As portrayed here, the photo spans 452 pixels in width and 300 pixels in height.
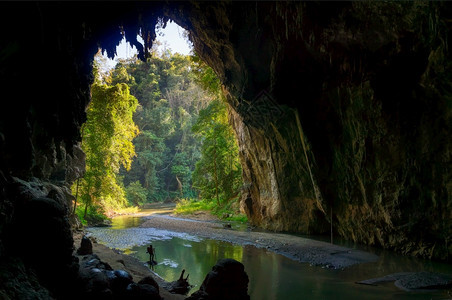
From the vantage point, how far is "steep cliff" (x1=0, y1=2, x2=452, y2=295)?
15.0ft

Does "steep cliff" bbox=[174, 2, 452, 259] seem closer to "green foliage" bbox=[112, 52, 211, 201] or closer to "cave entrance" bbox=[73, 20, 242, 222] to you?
"cave entrance" bbox=[73, 20, 242, 222]

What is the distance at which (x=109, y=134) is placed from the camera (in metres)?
18.8

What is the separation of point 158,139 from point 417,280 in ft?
132

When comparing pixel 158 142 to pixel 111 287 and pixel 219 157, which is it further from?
pixel 111 287

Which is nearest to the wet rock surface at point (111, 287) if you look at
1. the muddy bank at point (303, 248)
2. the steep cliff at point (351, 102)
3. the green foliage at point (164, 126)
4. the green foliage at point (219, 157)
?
the muddy bank at point (303, 248)

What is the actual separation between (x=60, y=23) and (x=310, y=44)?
7.97m

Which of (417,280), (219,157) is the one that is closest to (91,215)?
(219,157)

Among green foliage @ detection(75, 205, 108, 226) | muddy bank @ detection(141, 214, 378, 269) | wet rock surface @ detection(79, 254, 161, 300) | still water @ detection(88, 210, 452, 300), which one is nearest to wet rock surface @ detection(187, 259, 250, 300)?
still water @ detection(88, 210, 452, 300)

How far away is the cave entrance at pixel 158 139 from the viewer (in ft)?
61.9

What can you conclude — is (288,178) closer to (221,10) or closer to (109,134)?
(221,10)

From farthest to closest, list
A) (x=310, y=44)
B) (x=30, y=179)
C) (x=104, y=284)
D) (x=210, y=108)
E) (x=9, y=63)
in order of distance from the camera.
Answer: (x=210, y=108)
(x=310, y=44)
(x=30, y=179)
(x=104, y=284)
(x=9, y=63)

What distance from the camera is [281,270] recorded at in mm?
8633

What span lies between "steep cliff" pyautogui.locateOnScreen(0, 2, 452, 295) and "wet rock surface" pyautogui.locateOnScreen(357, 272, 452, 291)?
2.03m

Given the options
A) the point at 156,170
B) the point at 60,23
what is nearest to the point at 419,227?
the point at 60,23
